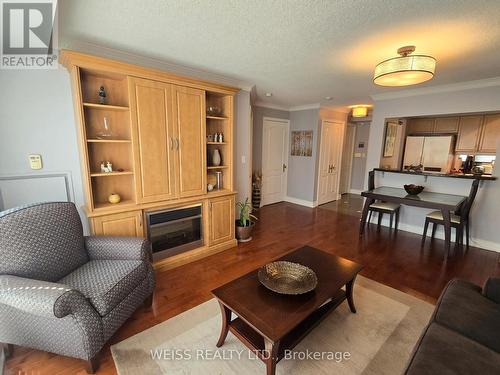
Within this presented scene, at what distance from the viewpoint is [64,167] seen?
7.92 feet

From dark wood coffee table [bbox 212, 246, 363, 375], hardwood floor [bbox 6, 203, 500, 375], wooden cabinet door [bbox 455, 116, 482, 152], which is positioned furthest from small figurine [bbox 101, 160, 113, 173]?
wooden cabinet door [bbox 455, 116, 482, 152]

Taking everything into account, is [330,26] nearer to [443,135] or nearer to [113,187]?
[113,187]

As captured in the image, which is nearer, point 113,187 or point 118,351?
point 118,351

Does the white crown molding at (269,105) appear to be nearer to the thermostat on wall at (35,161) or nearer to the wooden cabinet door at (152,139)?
the wooden cabinet door at (152,139)

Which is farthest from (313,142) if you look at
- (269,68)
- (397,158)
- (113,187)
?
(113,187)

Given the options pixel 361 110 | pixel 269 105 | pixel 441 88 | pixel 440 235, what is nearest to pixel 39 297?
pixel 269 105

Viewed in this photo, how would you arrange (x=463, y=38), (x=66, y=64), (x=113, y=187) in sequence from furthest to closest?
(x=113, y=187) → (x=66, y=64) → (x=463, y=38)

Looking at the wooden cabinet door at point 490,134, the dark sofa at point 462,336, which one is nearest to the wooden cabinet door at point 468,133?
the wooden cabinet door at point 490,134

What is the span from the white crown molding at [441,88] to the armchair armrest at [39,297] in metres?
4.95

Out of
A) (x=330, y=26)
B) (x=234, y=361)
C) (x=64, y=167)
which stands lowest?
(x=234, y=361)

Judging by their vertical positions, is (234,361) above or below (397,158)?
below

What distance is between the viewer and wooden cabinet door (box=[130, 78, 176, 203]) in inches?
94.5

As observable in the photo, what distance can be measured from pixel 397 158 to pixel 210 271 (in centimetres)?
485

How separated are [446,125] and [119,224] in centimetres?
657
